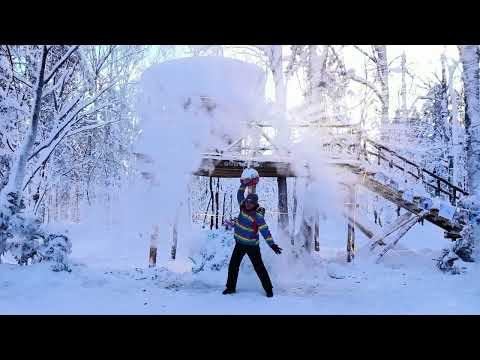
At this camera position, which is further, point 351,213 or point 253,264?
point 351,213

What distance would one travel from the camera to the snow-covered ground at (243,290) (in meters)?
5.75

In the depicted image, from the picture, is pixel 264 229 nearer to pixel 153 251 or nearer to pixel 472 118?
pixel 153 251

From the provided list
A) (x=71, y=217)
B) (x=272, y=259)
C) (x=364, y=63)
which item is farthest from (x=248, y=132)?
(x=71, y=217)

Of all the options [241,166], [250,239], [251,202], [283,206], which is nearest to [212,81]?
[241,166]

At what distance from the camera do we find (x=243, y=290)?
7.00m

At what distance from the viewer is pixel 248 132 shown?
36.2 feet

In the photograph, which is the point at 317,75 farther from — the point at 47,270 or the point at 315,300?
the point at 47,270

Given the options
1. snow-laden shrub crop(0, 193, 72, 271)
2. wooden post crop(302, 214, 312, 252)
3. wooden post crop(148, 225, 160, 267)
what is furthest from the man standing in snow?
wooden post crop(148, 225, 160, 267)

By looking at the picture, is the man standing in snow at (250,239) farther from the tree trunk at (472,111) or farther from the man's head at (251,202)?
the tree trunk at (472,111)

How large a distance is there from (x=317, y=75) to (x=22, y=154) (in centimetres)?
941

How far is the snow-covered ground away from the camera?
18.9ft

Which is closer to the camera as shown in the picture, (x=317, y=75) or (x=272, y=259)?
(x=272, y=259)

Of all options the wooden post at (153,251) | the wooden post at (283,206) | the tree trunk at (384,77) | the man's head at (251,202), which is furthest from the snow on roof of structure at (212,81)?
the tree trunk at (384,77)
